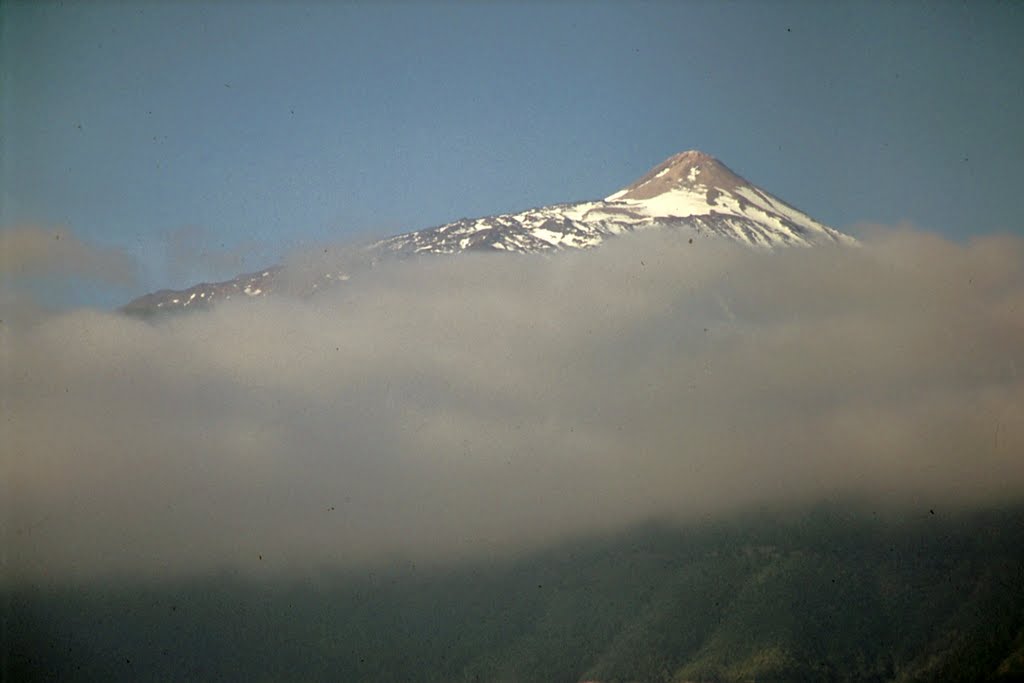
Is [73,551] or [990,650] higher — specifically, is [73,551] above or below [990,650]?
above

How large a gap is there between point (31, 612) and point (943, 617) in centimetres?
11540

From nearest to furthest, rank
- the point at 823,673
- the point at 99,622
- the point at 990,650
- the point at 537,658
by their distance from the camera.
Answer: the point at 990,650, the point at 823,673, the point at 99,622, the point at 537,658

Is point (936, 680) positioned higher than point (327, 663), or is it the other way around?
point (327, 663)

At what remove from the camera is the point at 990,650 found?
155 meters

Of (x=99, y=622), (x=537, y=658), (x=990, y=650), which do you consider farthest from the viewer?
(x=537, y=658)

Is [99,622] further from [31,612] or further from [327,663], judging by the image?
[327,663]

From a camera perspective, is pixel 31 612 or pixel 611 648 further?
pixel 611 648

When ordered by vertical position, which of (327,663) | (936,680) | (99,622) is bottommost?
(936,680)

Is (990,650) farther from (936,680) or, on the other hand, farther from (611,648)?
(611,648)

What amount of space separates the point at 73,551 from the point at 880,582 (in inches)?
4413

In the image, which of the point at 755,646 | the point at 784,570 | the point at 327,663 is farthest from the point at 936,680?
the point at 327,663

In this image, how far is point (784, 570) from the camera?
642ft

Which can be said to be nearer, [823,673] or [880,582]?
[823,673]

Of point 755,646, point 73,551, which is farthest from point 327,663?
point 755,646
